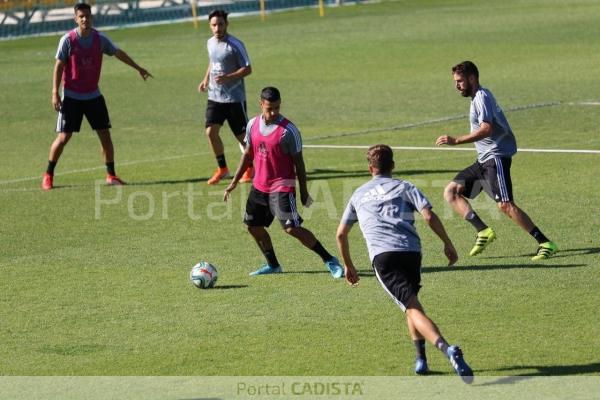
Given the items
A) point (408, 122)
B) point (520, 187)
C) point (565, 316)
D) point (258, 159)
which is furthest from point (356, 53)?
point (565, 316)

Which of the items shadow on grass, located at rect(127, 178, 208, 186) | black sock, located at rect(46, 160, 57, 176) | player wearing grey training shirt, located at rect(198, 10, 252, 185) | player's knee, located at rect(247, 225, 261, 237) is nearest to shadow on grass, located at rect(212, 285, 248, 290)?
player's knee, located at rect(247, 225, 261, 237)

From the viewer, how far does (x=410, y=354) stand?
1054 cm

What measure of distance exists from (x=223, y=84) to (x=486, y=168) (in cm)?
591

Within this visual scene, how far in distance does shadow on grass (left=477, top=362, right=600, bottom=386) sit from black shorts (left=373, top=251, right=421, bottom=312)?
2.66 ft

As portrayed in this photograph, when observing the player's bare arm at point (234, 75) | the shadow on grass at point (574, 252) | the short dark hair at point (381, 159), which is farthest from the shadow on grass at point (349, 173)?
the short dark hair at point (381, 159)

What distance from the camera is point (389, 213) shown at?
10195 mm

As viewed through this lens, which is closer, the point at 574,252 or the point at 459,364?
the point at 459,364

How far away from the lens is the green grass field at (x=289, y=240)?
10.8m

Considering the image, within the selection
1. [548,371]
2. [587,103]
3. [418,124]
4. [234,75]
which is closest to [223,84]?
[234,75]

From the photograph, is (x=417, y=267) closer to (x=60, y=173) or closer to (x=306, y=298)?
(x=306, y=298)

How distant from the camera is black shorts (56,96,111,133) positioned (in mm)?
19031

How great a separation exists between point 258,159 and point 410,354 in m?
3.54

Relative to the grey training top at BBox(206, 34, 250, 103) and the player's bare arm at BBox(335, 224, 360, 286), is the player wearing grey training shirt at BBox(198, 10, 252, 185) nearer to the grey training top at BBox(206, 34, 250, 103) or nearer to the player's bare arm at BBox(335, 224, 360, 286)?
the grey training top at BBox(206, 34, 250, 103)

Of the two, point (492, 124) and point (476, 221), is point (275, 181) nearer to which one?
point (476, 221)
